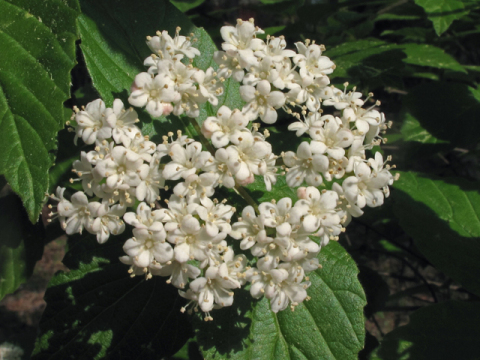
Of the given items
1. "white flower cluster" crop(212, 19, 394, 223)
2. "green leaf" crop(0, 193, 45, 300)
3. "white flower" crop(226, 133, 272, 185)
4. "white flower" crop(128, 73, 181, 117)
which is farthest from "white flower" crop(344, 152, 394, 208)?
"green leaf" crop(0, 193, 45, 300)

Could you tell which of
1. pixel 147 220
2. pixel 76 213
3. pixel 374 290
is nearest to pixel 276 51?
pixel 147 220

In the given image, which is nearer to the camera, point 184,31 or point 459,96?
point 184,31

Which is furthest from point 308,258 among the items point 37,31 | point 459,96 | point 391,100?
point 391,100

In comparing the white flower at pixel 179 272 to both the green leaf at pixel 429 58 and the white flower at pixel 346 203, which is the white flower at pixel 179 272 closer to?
the white flower at pixel 346 203

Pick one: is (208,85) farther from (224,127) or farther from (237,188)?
(237,188)

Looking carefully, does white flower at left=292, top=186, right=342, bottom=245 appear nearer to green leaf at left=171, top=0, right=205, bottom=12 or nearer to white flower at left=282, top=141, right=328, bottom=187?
white flower at left=282, top=141, right=328, bottom=187

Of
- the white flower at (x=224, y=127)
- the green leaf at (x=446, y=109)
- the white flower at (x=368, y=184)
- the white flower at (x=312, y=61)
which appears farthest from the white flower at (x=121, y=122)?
the green leaf at (x=446, y=109)

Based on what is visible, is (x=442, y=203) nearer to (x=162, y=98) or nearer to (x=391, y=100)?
(x=162, y=98)

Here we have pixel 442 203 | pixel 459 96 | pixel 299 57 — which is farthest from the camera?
pixel 459 96
